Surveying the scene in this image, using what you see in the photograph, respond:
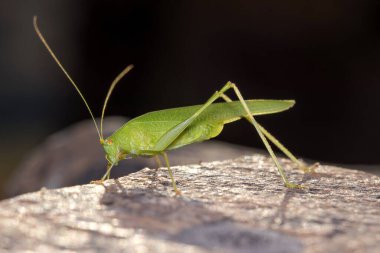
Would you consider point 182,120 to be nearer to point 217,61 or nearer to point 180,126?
point 180,126

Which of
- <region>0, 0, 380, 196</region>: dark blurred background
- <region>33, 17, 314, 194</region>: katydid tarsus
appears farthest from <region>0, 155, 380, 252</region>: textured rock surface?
<region>0, 0, 380, 196</region>: dark blurred background

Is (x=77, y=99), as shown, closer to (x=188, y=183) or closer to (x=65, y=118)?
(x=65, y=118)

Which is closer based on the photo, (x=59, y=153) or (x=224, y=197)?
(x=224, y=197)

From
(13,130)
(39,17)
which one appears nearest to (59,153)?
(13,130)

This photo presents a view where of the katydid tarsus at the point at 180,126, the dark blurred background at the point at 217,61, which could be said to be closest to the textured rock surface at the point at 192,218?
the katydid tarsus at the point at 180,126

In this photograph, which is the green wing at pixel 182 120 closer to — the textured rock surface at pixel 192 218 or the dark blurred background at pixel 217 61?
the textured rock surface at pixel 192 218

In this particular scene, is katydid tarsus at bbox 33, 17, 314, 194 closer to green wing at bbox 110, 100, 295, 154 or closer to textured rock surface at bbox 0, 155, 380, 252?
green wing at bbox 110, 100, 295, 154
